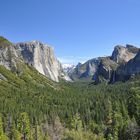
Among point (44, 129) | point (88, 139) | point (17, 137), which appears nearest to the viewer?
point (88, 139)

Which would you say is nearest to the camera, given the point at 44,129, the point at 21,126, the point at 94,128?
the point at 21,126

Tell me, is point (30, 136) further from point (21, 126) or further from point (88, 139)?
point (88, 139)

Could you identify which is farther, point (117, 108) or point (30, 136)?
A: point (117, 108)

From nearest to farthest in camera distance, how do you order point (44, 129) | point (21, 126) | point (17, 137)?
1. point (17, 137)
2. point (21, 126)
3. point (44, 129)

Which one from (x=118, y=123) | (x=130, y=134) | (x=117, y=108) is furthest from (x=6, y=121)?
(x=130, y=134)

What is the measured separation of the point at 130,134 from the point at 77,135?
72.6 ft

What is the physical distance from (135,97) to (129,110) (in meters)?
8.07

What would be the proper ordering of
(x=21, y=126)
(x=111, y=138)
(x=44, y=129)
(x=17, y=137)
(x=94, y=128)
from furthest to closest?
(x=44, y=129) < (x=94, y=128) < (x=21, y=126) < (x=17, y=137) < (x=111, y=138)

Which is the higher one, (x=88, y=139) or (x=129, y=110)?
(x=129, y=110)

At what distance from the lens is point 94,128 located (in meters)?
174

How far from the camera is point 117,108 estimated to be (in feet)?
577

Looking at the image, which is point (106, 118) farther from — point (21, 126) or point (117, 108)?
point (21, 126)

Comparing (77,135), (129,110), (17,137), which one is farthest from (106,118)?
(77,135)

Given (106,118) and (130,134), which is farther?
(106,118)
